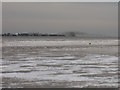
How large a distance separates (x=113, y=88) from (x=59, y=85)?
2316mm

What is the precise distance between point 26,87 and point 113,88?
3636 millimetres

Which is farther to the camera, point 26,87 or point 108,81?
point 108,81

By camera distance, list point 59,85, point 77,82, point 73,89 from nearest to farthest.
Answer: point 73,89 → point 59,85 → point 77,82

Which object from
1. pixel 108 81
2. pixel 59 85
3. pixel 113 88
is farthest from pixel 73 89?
pixel 108 81

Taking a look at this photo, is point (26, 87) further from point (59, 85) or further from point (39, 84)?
point (59, 85)

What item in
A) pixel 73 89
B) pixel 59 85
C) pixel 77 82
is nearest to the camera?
pixel 73 89

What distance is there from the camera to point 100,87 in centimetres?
972

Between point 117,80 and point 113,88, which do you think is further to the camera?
point 117,80

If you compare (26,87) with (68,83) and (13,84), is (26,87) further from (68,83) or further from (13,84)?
(68,83)

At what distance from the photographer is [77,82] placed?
10836mm

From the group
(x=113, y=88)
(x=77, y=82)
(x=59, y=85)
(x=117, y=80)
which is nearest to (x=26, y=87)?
(x=59, y=85)

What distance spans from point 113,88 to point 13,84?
4383 mm

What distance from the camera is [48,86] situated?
388 inches

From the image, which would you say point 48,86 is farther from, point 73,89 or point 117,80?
point 117,80
